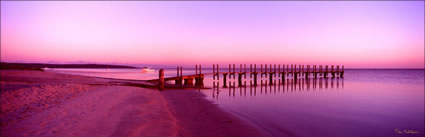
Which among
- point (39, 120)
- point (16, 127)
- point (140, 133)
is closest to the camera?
point (140, 133)

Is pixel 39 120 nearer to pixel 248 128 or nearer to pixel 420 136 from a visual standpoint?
pixel 248 128

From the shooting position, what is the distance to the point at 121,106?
8703 mm

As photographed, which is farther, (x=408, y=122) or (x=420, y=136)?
(x=408, y=122)

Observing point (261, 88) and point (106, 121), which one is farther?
point (261, 88)

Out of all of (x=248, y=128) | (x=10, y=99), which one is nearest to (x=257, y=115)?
(x=248, y=128)

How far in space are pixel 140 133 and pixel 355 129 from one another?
7.69 m

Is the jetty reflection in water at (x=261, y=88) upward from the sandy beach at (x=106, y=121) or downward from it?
downward

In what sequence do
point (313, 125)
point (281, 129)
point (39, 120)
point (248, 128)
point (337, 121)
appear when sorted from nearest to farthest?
point (39, 120)
point (248, 128)
point (281, 129)
point (313, 125)
point (337, 121)

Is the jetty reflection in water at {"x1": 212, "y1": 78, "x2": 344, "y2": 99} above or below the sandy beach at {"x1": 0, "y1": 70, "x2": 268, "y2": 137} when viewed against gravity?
below

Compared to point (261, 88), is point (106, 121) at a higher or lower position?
higher

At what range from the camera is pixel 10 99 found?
408 inches

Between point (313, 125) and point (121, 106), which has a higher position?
point (121, 106)

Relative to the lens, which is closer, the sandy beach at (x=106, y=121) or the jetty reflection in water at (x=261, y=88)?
the sandy beach at (x=106, y=121)

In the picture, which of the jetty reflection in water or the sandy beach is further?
the jetty reflection in water
